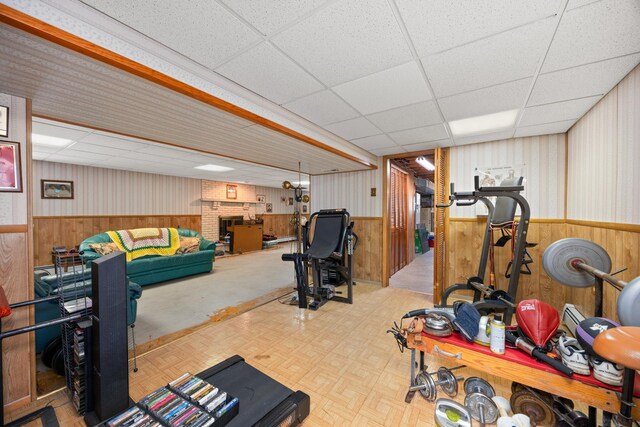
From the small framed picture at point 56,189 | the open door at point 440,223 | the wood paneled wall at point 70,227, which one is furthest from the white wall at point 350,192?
the small framed picture at point 56,189

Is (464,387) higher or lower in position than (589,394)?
lower

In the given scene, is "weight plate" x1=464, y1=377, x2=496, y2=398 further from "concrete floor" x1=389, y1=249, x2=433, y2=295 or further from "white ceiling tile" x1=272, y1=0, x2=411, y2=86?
"concrete floor" x1=389, y1=249, x2=433, y2=295

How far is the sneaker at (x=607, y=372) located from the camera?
1.25 m

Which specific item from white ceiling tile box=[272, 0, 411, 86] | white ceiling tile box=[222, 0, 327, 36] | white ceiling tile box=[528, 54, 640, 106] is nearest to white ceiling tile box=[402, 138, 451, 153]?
white ceiling tile box=[528, 54, 640, 106]

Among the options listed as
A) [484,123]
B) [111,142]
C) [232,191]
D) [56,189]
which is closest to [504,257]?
[484,123]

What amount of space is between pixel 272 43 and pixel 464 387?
2.78 meters

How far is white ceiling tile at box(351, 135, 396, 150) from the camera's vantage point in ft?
11.6

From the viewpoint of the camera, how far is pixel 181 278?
5324mm

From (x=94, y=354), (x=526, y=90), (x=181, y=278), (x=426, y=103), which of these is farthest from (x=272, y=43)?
(x=181, y=278)

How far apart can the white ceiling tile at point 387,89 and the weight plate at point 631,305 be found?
1745mm

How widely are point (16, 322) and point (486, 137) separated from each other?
5.19 m

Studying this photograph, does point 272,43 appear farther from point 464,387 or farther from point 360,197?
point 360,197

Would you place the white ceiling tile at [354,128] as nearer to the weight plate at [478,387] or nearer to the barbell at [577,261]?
the barbell at [577,261]

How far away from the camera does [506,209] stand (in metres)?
2.99
